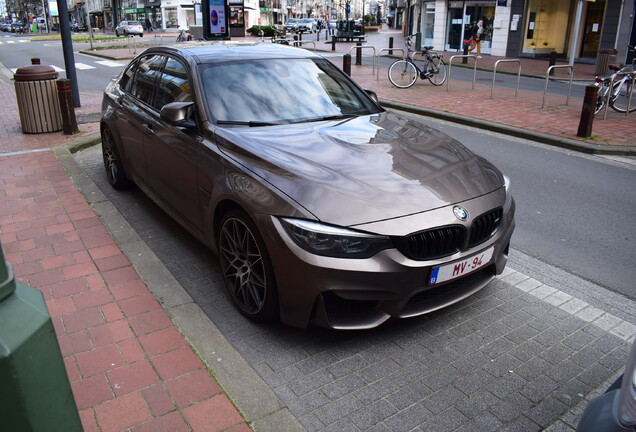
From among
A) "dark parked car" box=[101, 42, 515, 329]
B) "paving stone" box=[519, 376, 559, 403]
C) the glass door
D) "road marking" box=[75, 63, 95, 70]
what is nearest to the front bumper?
"dark parked car" box=[101, 42, 515, 329]

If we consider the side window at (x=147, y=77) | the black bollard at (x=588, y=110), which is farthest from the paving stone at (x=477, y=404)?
Result: the black bollard at (x=588, y=110)

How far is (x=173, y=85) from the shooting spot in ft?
15.1

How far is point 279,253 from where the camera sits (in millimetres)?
3047

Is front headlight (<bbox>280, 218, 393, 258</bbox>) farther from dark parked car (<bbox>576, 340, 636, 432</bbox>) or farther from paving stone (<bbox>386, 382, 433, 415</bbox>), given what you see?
dark parked car (<bbox>576, 340, 636, 432</bbox>)

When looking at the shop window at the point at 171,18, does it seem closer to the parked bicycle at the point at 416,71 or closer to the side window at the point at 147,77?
the parked bicycle at the point at 416,71

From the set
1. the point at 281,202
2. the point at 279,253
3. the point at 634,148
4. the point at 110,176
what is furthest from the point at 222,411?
the point at 634,148

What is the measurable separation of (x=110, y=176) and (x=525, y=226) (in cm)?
454

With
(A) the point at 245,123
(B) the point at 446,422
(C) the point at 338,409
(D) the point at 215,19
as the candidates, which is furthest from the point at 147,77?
(D) the point at 215,19

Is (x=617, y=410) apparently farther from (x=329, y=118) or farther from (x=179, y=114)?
(x=179, y=114)

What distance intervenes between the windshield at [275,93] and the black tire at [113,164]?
2146mm

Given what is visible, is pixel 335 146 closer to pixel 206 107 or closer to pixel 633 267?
pixel 206 107

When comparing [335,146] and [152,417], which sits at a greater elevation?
[335,146]

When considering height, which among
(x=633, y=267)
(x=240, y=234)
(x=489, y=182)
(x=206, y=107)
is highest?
(x=206, y=107)

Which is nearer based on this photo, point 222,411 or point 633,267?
point 222,411
